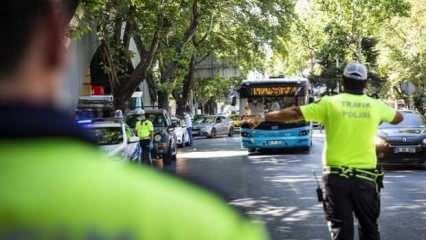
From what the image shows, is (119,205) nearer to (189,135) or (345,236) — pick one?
(345,236)

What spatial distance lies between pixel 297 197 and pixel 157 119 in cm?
1177

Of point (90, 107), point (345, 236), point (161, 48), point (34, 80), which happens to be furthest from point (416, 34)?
point (34, 80)

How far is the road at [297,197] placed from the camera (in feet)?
27.7

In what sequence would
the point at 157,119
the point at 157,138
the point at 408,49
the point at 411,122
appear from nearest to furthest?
the point at 411,122, the point at 157,138, the point at 157,119, the point at 408,49

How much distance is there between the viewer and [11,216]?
968 mm

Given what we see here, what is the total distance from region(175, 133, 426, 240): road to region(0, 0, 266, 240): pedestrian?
9.73 ft

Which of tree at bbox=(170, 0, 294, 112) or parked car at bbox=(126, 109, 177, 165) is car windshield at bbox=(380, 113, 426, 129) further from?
tree at bbox=(170, 0, 294, 112)

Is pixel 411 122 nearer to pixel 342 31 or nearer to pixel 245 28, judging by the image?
pixel 245 28

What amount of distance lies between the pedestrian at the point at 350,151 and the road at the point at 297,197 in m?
0.72

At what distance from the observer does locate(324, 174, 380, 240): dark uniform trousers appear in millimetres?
5031

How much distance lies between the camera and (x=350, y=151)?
511cm

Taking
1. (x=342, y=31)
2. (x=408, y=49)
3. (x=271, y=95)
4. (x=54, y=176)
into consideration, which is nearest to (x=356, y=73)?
(x=54, y=176)

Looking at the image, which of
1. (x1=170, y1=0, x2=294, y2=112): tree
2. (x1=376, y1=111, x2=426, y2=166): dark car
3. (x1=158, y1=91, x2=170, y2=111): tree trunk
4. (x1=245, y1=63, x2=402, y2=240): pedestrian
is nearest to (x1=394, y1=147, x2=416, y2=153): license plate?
(x1=376, y1=111, x2=426, y2=166): dark car

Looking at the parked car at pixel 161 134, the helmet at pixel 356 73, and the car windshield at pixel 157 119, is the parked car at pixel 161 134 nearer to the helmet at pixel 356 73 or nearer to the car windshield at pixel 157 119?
the car windshield at pixel 157 119
